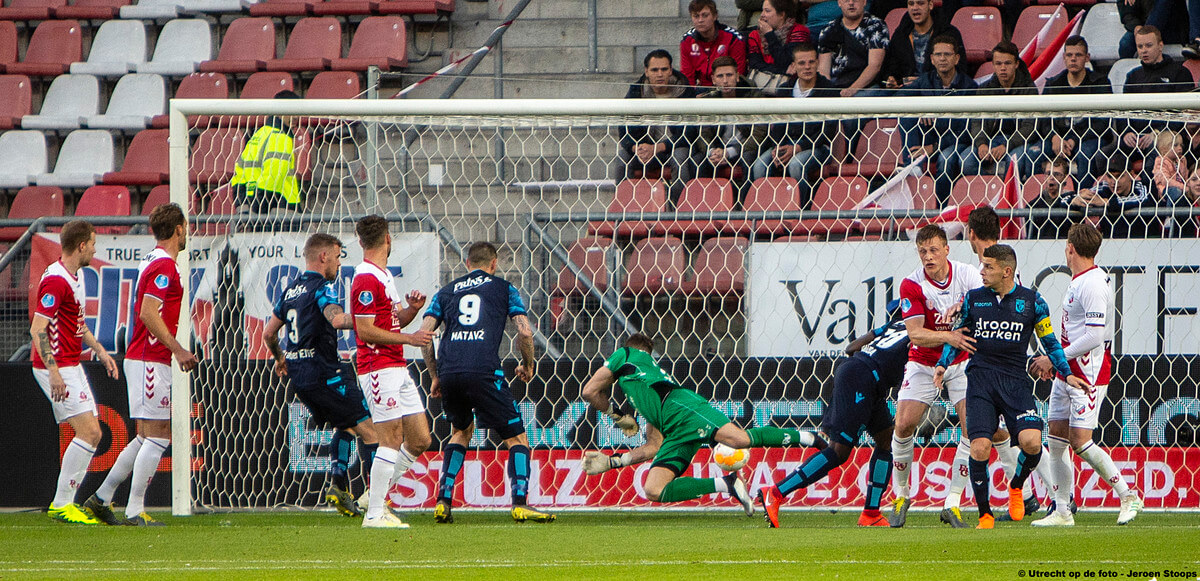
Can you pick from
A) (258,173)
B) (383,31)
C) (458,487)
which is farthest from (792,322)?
(383,31)

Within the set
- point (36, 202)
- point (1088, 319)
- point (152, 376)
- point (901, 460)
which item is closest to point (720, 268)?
point (901, 460)

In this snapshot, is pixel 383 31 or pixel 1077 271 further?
pixel 383 31

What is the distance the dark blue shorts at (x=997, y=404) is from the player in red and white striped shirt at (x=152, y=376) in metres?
4.02

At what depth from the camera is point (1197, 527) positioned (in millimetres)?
6559

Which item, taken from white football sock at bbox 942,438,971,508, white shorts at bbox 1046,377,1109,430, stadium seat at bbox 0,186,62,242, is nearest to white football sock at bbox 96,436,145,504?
white football sock at bbox 942,438,971,508

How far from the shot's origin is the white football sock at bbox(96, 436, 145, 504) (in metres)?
7.27

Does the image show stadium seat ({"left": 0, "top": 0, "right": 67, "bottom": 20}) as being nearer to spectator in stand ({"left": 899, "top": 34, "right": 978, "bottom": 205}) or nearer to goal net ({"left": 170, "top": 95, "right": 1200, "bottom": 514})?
goal net ({"left": 170, "top": 95, "right": 1200, "bottom": 514})

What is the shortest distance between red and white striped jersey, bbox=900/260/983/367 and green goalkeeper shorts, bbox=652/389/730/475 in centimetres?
111

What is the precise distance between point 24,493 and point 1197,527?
273 inches

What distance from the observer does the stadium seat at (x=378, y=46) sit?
39.0ft

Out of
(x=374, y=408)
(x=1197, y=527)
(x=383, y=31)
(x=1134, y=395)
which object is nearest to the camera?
(x=1197, y=527)

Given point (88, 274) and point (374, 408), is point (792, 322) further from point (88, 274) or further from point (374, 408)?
point (88, 274)

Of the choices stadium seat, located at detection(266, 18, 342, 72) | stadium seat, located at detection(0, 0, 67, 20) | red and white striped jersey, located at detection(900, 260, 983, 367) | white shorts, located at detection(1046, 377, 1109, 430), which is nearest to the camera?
red and white striped jersey, located at detection(900, 260, 983, 367)

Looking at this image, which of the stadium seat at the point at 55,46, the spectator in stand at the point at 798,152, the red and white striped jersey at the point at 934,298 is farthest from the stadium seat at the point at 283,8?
the red and white striped jersey at the point at 934,298
